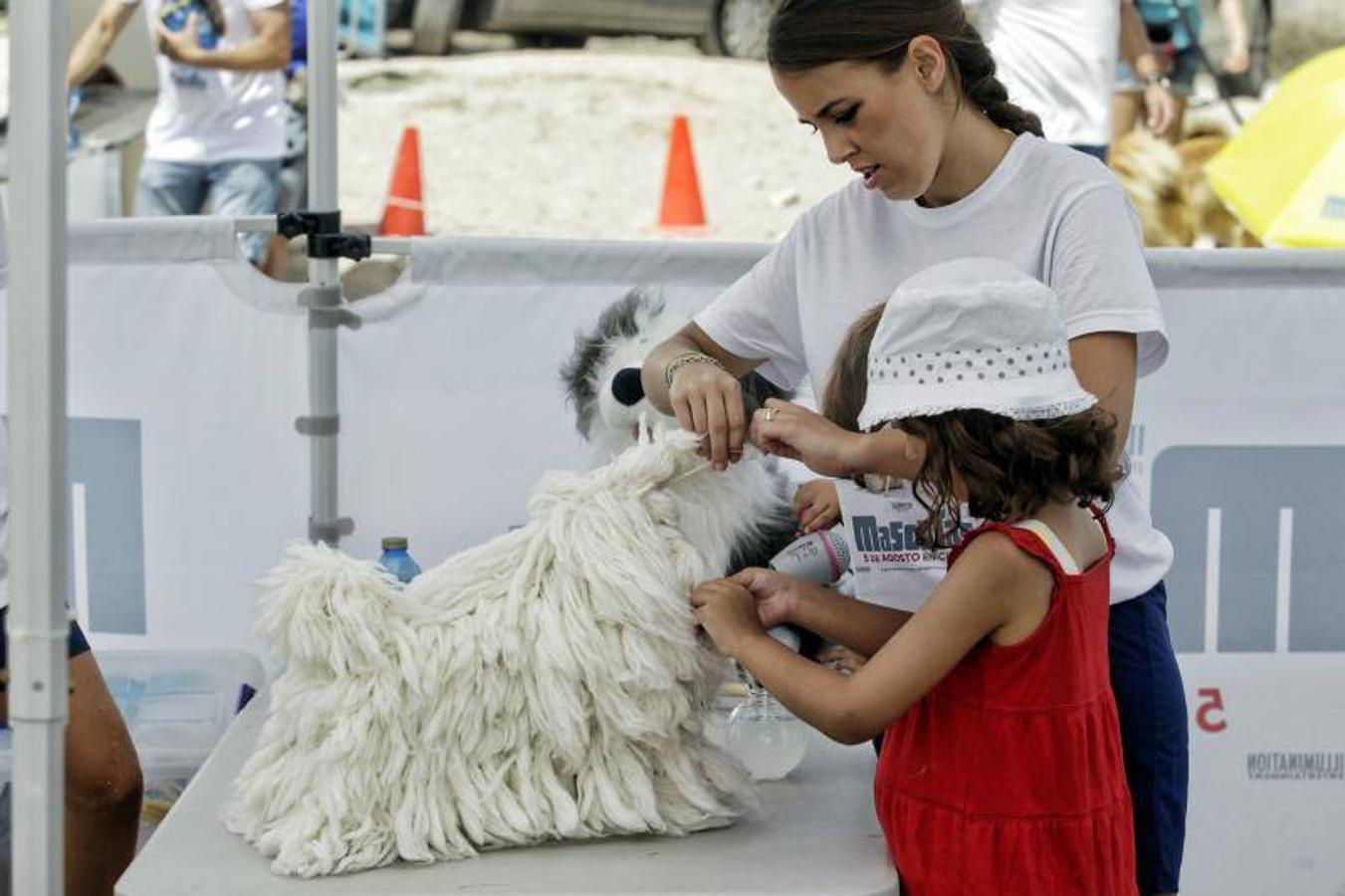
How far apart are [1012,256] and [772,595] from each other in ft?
1.41

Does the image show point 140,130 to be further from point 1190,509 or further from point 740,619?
point 740,619

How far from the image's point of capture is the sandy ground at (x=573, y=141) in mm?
9695

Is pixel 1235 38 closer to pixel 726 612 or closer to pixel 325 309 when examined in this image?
pixel 325 309

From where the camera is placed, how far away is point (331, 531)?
3.15 meters

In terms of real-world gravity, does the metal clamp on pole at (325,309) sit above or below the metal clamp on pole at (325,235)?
below

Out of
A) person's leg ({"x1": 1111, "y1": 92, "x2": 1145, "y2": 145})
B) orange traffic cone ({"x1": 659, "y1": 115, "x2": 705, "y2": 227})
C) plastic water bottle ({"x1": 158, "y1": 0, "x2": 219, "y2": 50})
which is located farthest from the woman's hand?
orange traffic cone ({"x1": 659, "y1": 115, "x2": 705, "y2": 227})

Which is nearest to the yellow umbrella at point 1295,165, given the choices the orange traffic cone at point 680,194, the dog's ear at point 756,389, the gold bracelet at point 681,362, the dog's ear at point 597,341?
the dog's ear at point 597,341

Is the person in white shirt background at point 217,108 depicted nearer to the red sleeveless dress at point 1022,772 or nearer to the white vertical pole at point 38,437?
the white vertical pole at point 38,437

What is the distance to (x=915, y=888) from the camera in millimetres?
1879

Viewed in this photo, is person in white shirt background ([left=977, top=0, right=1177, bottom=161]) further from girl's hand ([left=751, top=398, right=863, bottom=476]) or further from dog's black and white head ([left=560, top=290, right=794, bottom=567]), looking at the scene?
girl's hand ([left=751, top=398, right=863, bottom=476])

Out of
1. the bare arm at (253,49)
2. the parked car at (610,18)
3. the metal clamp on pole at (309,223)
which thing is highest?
the parked car at (610,18)

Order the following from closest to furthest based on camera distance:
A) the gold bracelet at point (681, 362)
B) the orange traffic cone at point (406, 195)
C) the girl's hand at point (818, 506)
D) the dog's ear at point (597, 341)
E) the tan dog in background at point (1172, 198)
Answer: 1. the gold bracelet at point (681, 362)
2. the girl's hand at point (818, 506)
3. the dog's ear at point (597, 341)
4. the tan dog in background at point (1172, 198)
5. the orange traffic cone at point (406, 195)

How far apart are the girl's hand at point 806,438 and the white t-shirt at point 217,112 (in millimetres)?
4136

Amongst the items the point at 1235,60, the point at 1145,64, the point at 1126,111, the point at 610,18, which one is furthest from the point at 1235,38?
the point at 610,18
